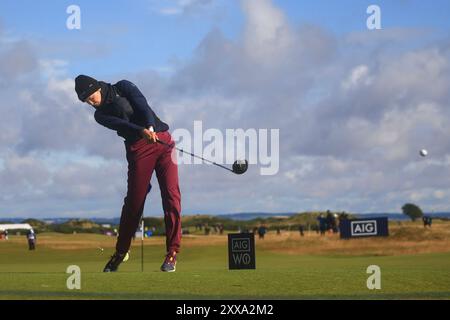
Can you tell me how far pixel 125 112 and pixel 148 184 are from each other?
1.44 m

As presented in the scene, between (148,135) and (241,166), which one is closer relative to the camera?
(148,135)

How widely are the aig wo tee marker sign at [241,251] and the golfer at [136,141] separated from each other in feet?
18.2

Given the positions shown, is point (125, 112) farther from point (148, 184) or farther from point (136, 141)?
point (148, 184)

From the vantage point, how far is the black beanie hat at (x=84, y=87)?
14953mm

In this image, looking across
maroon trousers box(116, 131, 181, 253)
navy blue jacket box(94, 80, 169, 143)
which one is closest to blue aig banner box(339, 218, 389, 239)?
maroon trousers box(116, 131, 181, 253)

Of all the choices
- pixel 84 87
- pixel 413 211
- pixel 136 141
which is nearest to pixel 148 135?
pixel 136 141

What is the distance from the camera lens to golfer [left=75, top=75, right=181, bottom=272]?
15.0 metres

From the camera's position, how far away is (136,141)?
15023mm
